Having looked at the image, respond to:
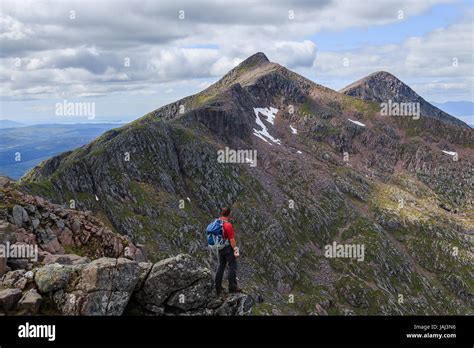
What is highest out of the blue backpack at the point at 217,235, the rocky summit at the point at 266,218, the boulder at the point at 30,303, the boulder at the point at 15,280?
the blue backpack at the point at 217,235

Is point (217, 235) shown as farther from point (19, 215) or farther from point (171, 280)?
point (19, 215)

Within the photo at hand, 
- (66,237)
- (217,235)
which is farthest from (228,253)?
(66,237)

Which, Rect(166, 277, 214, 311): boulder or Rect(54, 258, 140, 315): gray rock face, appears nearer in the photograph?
Rect(54, 258, 140, 315): gray rock face

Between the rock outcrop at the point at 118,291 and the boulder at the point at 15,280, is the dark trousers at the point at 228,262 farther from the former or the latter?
the boulder at the point at 15,280

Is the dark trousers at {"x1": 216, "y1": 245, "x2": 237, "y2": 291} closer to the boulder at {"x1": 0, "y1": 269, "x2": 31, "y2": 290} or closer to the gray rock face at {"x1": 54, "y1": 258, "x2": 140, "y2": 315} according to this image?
the gray rock face at {"x1": 54, "y1": 258, "x2": 140, "y2": 315}

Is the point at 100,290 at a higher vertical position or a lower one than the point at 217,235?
lower

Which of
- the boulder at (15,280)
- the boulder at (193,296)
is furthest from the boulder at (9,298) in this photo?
the boulder at (193,296)

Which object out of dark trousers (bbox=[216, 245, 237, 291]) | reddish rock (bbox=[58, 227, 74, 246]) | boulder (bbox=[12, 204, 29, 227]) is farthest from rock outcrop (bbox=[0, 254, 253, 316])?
boulder (bbox=[12, 204, 29, 227])

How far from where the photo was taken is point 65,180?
112 metres

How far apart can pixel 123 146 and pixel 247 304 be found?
117520mm

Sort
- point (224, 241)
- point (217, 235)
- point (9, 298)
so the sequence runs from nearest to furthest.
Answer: point (9, 298), point (217, 235), point (224, 241)

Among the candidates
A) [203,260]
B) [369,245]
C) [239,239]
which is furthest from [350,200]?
[203,260]

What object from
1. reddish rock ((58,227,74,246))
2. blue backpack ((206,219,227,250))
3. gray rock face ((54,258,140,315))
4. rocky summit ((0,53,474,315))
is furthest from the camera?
rocky summit ((0,53,474,315))
